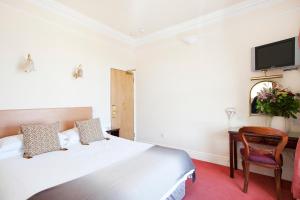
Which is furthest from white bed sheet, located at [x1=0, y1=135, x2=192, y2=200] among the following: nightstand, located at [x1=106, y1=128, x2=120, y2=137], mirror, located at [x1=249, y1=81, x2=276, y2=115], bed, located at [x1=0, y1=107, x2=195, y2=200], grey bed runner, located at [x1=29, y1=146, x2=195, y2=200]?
mirror, located at [x1=249, y1=81, x2=276, y2=115]

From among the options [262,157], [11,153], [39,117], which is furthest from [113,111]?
[262,157]

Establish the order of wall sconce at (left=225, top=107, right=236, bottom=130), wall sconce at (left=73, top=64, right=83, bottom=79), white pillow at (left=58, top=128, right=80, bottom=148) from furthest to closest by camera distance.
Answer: wall sconce at (left=73, top=64, right=83, bottom=79)
wall sconce at (left=225, top=107, right=236, bottom=130)
white pillow at (left=58, top=128, right=80, bottom=148)

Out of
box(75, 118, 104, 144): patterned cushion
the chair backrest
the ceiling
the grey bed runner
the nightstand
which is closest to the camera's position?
the grey bed runner

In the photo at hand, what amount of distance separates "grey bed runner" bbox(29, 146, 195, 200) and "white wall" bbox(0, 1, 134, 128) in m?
1.74

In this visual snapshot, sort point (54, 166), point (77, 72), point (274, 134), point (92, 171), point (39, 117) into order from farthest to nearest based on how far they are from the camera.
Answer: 1. point (77, 72)
2. point (39, 117)
3. point (274, 134)
4. point (54, 166)
5. point (92, 171)

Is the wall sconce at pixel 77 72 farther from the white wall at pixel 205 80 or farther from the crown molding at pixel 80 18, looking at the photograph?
the white wall at pixel 205 80

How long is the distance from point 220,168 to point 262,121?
3.41ft

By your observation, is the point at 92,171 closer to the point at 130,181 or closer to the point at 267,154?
the point at 130,181

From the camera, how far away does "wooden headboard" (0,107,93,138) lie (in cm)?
231

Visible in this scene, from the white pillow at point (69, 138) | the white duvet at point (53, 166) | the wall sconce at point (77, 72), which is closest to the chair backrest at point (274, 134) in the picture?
the white duvet at point (53, 166)

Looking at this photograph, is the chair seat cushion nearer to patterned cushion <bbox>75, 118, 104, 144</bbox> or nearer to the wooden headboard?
patterned cushion <bbox>75, 118, 104, 144</bbox>

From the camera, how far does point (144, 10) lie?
3020 millimetres

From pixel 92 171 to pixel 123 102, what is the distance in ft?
8.43

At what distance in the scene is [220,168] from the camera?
2.97 metres
